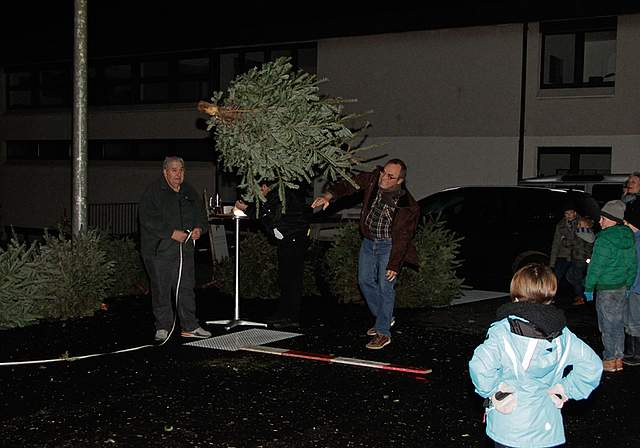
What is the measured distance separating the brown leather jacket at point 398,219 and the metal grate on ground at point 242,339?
5.08 feet

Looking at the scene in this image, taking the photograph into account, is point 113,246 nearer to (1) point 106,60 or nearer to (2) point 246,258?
(2) point 246,258

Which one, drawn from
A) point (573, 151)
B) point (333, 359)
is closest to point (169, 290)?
point (333, 359)

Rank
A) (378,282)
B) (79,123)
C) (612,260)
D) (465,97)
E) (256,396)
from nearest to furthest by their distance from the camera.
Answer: (256,396) → (612,260) → (378,282) → (79,123) → (465,97)

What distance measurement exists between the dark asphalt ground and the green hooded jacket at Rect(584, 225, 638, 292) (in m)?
0.89

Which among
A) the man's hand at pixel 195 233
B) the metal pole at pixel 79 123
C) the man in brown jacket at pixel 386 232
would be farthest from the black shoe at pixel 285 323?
the metal pole at pixel 79 123

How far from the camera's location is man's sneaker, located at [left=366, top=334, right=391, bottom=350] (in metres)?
7.57

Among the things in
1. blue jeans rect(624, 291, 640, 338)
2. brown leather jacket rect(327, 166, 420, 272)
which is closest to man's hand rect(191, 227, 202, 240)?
brown leather jacket rect(327, 166, 420, 272)

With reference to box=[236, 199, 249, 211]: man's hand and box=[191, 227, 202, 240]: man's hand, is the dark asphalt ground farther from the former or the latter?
box=[236, 199, 249, 211]: man's hand

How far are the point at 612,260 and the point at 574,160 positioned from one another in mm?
12906

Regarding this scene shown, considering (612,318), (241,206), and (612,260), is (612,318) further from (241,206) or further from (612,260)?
(241,206)

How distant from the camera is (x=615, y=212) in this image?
6688 mm

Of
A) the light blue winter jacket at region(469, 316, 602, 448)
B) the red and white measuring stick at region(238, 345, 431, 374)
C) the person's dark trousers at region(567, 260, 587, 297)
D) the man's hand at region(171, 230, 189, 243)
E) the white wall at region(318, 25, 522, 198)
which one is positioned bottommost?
the red and white measuring stick at region(238, 345, 431, 374)

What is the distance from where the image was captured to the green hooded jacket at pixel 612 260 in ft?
21.9

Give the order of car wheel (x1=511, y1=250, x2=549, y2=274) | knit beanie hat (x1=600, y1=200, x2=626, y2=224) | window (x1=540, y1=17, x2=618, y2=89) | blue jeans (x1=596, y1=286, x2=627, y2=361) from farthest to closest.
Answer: window (x1=540, y1=17, x2=618, y2=89) < car wheel (x1=511, y1=250, x2=549, y2=274) < blue jeans (x1=596, y1=286, x2=627, y2=361) < knit beanie hat (x1=600, y1=200, x2=626, y2=224)
